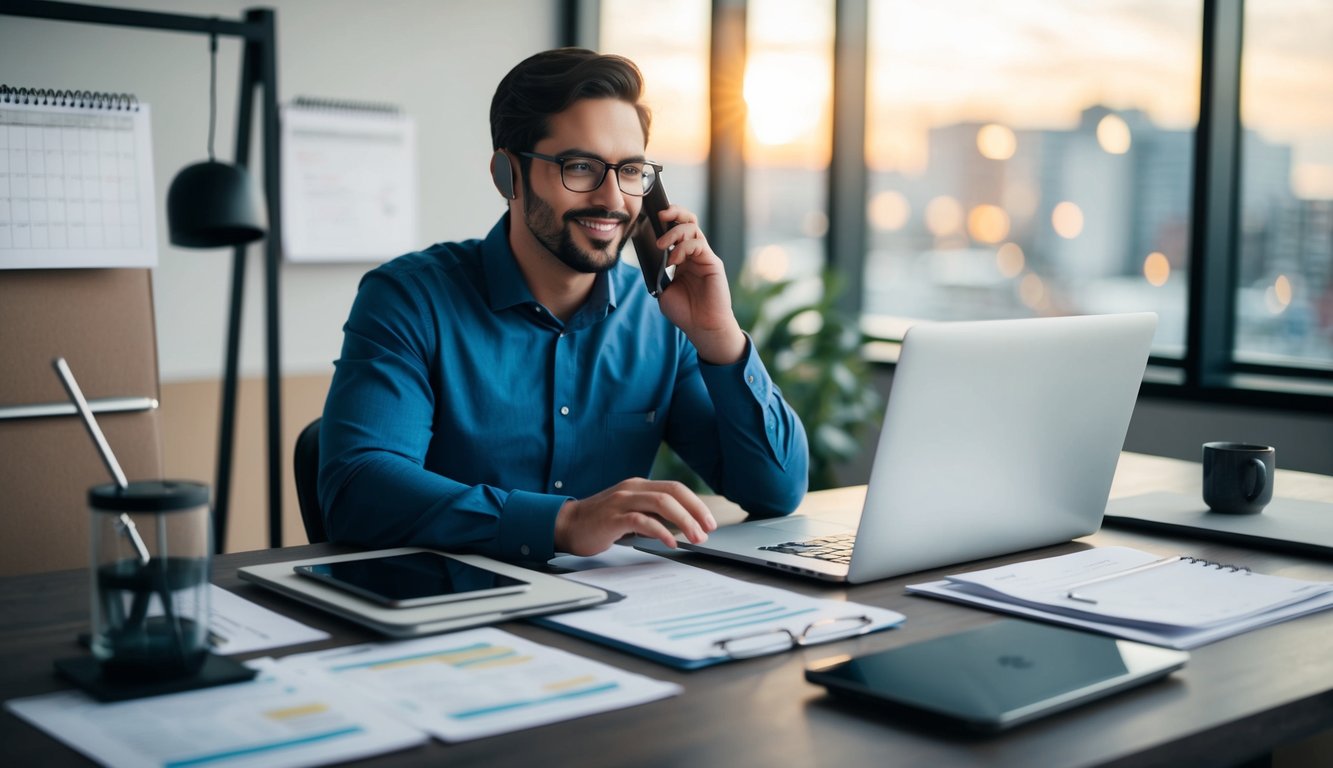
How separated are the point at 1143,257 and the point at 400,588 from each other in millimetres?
2840

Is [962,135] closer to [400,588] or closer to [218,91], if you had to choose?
[218,91]

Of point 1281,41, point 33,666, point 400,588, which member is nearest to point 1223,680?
point 400,588

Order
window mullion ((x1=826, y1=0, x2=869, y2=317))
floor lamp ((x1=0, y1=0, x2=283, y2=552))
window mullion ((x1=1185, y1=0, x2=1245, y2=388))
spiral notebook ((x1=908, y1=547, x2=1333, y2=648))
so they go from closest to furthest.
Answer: spiral notebook ((x1=908, y1=547, x2=1333, y2=648)) → floor lamp ((x1=0, y1=0, x2=283, y2=552)) → window mullion ((x1=1185, y1=0, x2=1245, y2=388)) → window mullion ((x1=826, y1=0, x2=869, y2=317))

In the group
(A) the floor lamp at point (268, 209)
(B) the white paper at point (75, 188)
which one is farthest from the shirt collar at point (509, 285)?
(A) the floor lamp at point (268, 209)

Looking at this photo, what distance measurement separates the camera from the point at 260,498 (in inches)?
152

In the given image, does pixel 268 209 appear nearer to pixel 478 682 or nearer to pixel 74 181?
pixel 74 181

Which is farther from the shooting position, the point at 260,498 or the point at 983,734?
the point at 260,498

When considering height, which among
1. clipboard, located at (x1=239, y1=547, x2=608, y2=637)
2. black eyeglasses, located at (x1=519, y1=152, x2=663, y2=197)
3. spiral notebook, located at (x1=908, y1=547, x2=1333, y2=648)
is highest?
black eyeglasses, located at (x1=519, y1=152, x2=663, y2=197)

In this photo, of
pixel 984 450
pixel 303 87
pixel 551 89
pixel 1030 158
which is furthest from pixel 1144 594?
pixel 303 87

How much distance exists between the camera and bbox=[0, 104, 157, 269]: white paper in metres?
2.67

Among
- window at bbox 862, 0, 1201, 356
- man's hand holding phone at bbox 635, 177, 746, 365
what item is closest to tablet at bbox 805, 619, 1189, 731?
man's hand holding phone at bbox 635, 177, 746, 365

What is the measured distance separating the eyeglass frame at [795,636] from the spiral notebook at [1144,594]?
0.52ft

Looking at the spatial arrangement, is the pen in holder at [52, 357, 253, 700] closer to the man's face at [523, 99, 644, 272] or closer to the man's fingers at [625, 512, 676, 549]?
the man's fingers at [625, 512, 676, 549]

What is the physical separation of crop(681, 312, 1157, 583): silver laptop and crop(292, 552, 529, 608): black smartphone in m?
0.31
